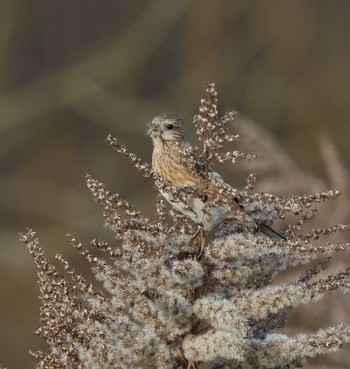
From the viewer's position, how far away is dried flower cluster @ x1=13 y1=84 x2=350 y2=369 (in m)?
2.13

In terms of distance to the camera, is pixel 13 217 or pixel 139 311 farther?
pixel 13 217

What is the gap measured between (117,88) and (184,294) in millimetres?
10045

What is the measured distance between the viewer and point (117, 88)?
12148 millimetres

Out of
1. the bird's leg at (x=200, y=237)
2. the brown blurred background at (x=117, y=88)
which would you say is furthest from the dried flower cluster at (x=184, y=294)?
the brown blurred background at (x=117, y=88)

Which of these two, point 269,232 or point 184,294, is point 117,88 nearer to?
point 269,232

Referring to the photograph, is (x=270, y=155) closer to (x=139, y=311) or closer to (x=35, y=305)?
(x=139, y=311)

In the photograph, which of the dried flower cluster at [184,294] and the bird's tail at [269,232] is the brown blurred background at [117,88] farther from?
the dried flower cluster at [184,294]

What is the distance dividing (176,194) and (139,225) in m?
0.10

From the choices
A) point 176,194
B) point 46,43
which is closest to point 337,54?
point 46,43

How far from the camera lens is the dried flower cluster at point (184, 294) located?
6.98 ft

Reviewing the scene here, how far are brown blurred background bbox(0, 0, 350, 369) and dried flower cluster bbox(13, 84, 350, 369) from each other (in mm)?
8746

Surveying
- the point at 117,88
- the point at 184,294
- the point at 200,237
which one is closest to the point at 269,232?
the point at 200,237

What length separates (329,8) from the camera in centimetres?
1283

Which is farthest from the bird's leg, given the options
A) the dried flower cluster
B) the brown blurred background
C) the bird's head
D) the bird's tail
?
the brown blurred background
